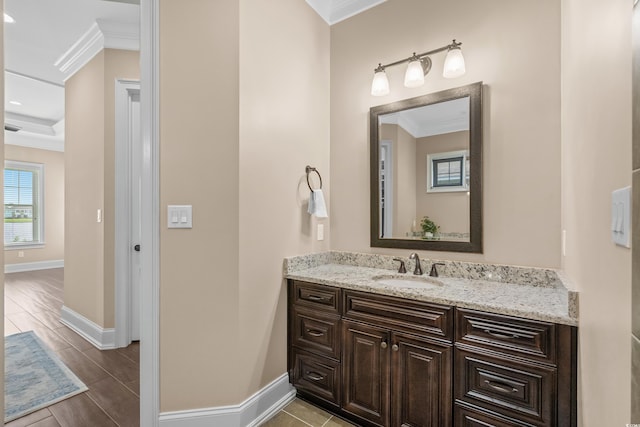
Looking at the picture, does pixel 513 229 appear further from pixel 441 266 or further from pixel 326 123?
pixel 326 123

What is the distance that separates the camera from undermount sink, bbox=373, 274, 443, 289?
1.83 metres

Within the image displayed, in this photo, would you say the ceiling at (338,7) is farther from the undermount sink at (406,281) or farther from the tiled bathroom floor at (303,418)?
the tiled bathroom floor at (303,418)

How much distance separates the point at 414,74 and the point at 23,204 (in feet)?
27.0

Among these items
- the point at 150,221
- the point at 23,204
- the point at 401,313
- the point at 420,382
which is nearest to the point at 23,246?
the point at 23,204

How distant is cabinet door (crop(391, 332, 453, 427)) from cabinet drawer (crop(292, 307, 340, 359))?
0.37m

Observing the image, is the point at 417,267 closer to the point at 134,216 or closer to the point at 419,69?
the point at 419,69

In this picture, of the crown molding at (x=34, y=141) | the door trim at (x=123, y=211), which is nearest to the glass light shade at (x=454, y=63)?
the door trim at (x=123, y=211)

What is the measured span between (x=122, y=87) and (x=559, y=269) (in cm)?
378

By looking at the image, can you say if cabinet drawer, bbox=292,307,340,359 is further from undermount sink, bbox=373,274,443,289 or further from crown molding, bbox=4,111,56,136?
crown molding, bbox=4,111,56,136

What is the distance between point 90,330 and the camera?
2.88m

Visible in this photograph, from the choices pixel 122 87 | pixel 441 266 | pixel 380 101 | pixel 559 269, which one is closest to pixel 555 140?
pixel 559 269

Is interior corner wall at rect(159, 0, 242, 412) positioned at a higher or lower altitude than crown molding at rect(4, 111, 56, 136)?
lower

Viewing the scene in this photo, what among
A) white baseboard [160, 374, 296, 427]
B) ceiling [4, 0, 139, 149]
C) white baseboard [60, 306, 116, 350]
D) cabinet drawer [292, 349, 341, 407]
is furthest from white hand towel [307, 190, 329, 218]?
white baseboard [60, 306, 116, 350]

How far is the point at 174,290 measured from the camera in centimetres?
160
